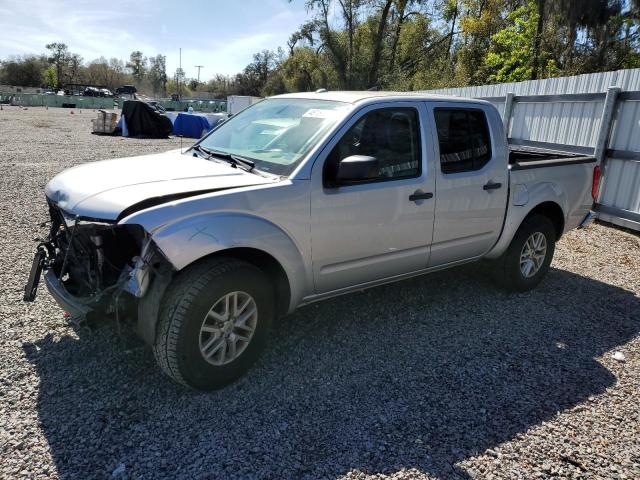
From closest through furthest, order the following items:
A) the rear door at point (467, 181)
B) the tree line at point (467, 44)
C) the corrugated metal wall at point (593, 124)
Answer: the rear door at point (467, 181) < the corrugated metal wall at point (593, 124) < the tree line at point (467, 44)

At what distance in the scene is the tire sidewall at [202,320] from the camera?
2850mm

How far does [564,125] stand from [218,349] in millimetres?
8403

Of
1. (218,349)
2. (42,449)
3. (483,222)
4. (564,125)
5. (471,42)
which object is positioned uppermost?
(471,42)

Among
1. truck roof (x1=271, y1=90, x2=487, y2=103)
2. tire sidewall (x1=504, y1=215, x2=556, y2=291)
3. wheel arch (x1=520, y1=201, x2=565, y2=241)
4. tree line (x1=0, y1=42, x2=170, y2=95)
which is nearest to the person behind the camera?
truck roof (x1=271, y1=90, x2=487, y2=103)

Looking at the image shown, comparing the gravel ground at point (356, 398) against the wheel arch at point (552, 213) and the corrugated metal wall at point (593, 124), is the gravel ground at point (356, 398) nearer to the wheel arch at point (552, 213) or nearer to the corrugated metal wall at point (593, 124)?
Answer: the wheel arch at point (552, 213)

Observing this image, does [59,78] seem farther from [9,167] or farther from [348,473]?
[348,473]

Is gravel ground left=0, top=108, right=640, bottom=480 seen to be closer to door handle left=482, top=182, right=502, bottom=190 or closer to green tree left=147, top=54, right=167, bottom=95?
door handle left=482, top=182, right=502, bottom=190

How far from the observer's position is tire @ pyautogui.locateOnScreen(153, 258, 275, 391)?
2830 millimetres

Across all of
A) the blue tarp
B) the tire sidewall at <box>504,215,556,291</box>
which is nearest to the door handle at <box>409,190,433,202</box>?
the tire sidewall at <box>504,215,556,291</box>

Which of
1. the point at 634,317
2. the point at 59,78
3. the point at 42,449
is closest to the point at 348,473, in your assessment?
the point at 42,449

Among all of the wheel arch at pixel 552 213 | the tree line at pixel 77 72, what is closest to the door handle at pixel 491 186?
the wheel arch at pixel 552 213

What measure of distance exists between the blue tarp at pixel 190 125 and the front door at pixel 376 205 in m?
21.1

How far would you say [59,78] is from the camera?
367 ft

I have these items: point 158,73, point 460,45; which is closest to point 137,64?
point 158,73
